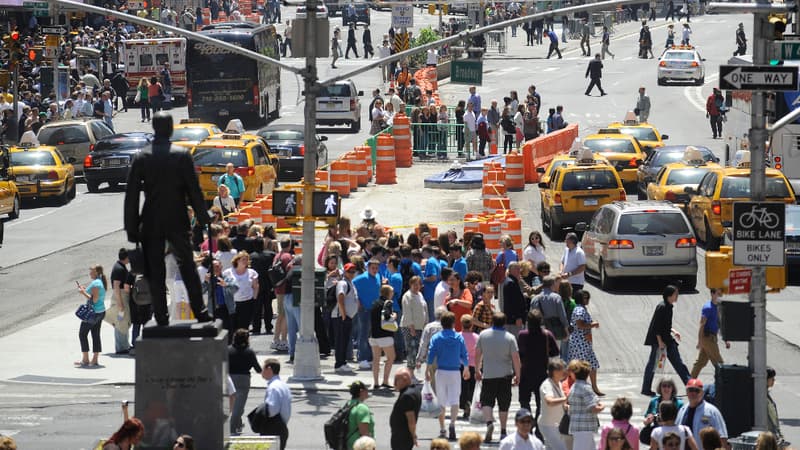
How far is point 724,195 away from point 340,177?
11.7 meters

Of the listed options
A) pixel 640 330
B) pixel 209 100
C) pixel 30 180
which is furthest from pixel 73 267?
pixel 209 100

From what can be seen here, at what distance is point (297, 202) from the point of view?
71.9ft

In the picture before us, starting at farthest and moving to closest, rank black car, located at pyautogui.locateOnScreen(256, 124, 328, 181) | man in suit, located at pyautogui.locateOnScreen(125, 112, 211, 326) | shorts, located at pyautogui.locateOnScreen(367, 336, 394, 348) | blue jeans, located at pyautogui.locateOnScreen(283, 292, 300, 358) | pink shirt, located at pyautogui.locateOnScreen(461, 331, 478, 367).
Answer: black car, located at pyautogui.locateOnScreen(256, 124, 328, 181) → blue jeans, located at pyautogui.locateOnScreen(283, 292, 300, 358) → shorts, located at pyautogui.locateOnScreen(367, 336, 394, 348) → pink shirt, located at pyautogui.locateOnScreen(461, 331, 478, 367) → man in suit, located at pyautogui.locateOnScreen(125, 112, 211, 326)

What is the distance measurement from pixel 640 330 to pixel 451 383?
284 inches

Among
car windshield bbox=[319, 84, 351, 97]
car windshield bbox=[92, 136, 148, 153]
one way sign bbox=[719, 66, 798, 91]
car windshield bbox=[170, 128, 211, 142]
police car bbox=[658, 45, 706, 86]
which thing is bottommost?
car windshield bbox=[92, 136, 148, 153]

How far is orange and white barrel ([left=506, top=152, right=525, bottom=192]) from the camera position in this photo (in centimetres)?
4041

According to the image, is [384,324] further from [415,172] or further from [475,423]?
[415,172]

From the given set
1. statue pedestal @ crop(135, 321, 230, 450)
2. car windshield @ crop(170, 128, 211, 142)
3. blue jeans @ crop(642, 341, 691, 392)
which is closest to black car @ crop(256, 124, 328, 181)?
car windshield @ crop(170, 128, 211, 142)

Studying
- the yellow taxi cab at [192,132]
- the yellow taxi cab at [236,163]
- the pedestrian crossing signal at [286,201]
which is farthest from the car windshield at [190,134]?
the pedestrian crossing signal at [286,201]

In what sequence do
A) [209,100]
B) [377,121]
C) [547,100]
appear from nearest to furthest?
[377,121] → [209,100] → [547,100]

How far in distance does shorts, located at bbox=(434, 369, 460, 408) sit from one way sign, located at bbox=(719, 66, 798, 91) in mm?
4593

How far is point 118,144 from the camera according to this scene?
41438 millimetres

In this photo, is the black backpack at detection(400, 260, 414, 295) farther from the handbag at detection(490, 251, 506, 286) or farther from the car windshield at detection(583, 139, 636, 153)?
the car windshield at detection(583, 139, 636, 153)

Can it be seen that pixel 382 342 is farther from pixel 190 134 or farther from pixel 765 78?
pixel 190 134
